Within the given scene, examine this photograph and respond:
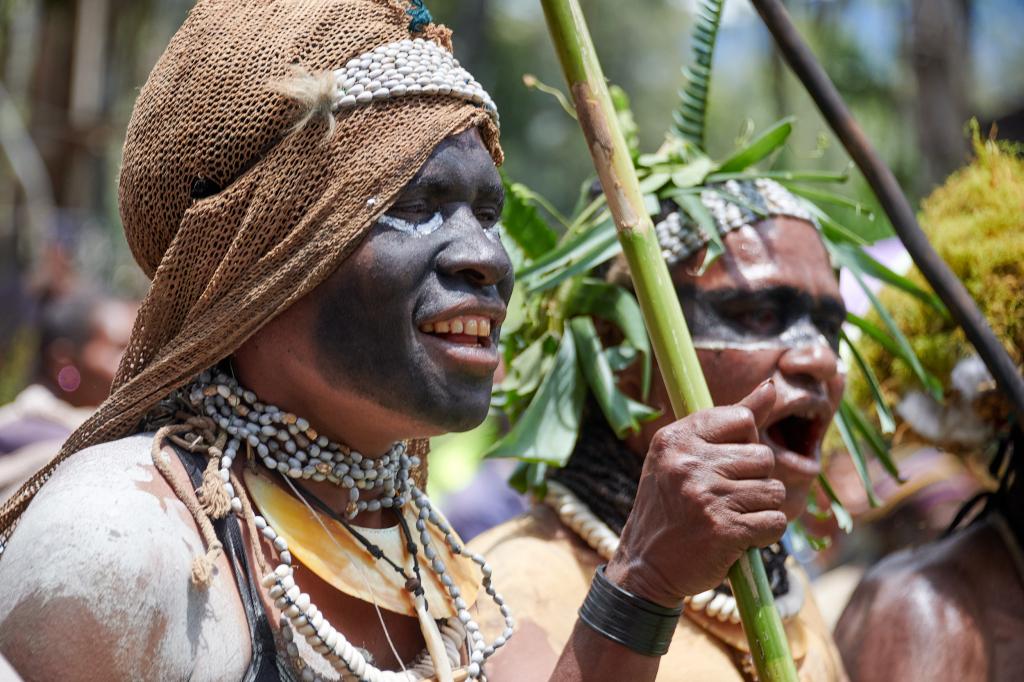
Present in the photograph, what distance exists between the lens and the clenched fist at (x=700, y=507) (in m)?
2.07

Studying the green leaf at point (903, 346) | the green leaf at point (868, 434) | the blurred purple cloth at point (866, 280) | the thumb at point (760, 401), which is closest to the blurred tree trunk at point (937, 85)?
the blurred purple cloth at point (866, 280)

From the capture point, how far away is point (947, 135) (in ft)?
22.9

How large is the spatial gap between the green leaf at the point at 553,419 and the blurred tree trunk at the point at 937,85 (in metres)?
4.16

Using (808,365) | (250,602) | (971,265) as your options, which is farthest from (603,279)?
(250,602)

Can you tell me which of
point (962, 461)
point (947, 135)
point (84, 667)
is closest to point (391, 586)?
point (84, 667)

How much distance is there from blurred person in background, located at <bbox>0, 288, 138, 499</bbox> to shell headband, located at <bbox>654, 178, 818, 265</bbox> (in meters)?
2.84

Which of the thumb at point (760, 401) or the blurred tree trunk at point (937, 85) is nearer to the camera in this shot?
the thumb at point (760, 401)

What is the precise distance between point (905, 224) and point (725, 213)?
479 millimetres

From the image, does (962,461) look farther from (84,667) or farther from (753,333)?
(84,667)

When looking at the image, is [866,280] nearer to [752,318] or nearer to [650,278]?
[752,318]

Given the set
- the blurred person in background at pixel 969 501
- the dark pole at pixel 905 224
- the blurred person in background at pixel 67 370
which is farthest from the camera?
the blurred person in background at pixel 67 370

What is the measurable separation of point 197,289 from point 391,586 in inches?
23.2

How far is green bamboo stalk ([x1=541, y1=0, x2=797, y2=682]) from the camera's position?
2.10 m

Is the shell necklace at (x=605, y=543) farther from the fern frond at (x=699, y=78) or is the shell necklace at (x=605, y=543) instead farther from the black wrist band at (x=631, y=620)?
the fern frond at (x=699, y=78)
